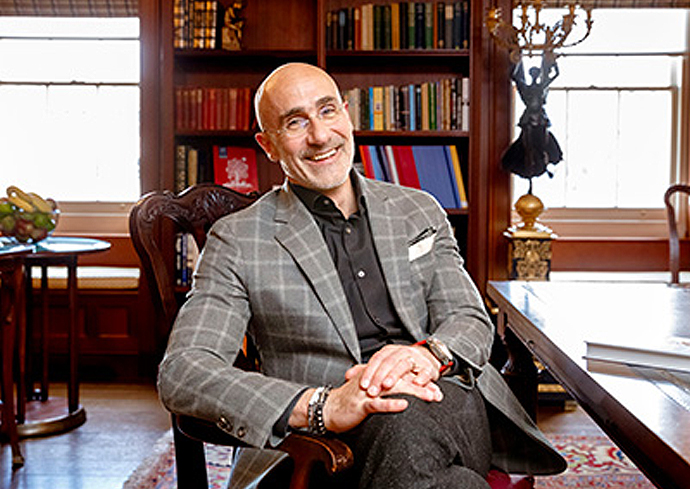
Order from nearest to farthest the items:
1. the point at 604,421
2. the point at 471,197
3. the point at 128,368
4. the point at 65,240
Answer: the point at 604,421, the point at 65,240, the point at 471,197, the point at 128,368

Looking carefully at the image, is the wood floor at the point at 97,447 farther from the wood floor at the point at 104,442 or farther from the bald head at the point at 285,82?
the bald head at the point at 285,82

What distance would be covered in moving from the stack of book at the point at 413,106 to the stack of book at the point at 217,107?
1.63ft

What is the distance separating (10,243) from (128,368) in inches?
49.2

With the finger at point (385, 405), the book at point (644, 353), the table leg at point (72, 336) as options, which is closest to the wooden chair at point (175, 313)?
the finger at point (385, 405)

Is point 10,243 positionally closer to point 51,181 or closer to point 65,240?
point 65,240

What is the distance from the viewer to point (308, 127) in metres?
1.78

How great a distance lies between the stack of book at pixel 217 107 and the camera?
13.3ft

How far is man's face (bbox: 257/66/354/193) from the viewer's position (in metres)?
1.75

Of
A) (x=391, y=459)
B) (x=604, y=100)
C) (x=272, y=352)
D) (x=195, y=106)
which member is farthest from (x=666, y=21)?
(x=391, y=459)

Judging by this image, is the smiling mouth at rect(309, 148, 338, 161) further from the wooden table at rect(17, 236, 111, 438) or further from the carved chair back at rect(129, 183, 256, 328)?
the wooden table at rect(17, 236, 111, 438)

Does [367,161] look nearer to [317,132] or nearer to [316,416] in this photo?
[317,132]

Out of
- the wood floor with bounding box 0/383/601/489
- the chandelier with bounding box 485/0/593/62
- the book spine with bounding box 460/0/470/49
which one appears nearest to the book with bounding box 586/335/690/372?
the wood floor with bounding box 0/383/601/489

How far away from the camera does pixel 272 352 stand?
170 cm

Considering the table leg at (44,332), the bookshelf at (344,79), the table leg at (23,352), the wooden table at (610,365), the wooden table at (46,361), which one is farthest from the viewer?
the bookshelf at (344,79)
